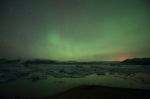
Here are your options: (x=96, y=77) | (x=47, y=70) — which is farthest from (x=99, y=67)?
(x=47, y=70)

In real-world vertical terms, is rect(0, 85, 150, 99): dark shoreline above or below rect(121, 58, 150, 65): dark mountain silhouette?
below

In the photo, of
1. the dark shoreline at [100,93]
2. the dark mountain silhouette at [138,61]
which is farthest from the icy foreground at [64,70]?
the dark shoreline at [100,93]

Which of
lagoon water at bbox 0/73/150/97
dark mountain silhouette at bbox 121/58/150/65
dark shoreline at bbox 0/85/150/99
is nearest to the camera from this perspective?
dark shoreline at bbox 0/85/150/99

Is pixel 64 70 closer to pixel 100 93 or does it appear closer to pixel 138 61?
pixel 100 93

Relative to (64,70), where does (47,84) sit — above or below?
below

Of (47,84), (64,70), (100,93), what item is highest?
(64,70)

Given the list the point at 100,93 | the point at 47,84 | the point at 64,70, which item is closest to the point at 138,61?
the point at 100,93

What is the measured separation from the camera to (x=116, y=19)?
13.7ft

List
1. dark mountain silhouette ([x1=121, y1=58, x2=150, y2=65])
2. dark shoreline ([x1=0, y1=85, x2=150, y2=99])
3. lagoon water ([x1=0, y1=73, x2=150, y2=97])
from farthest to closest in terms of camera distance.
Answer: lagoon water ([x1=0, y1=73, x2=150, y2=97]) → dark mountain silhouette ([x1=121, y1=58, x2=150, y2=65]) → dark shoreline ([x1=0, y1=85, x2=150, y2=99])

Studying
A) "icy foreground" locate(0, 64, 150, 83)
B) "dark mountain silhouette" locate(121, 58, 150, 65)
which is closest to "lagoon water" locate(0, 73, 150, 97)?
"icy foreground" locate(0, 64, 150, 83)

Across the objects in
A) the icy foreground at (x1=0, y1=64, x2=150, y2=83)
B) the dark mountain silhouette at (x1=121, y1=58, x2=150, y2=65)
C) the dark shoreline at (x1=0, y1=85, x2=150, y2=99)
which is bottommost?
the dark shoreline at (x1=0, y1=85, x2=150, y2=99)

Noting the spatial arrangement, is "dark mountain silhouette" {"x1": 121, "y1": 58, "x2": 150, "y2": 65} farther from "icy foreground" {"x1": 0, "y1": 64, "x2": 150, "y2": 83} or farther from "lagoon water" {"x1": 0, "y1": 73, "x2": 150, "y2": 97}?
"lagoon water" {"x1": 0, "y1": 73, "x2": 150, "y2": 97}

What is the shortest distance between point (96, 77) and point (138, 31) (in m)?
1.38

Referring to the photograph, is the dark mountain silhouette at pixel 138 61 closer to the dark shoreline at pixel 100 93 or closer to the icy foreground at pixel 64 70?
the icy foreground at pixel 64 70
